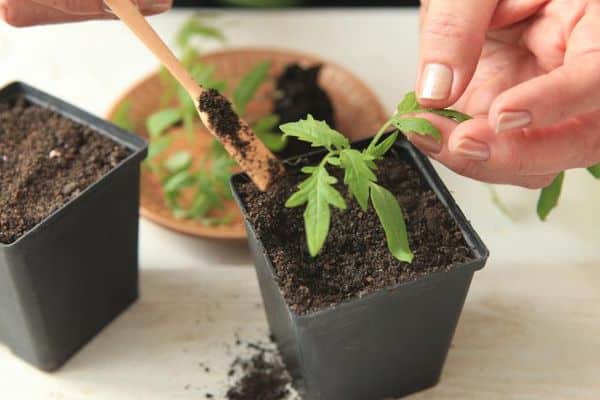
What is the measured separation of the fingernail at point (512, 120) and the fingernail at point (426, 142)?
0.29ft

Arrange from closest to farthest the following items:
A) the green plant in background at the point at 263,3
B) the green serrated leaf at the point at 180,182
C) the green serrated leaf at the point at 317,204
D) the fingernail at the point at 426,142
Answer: the green serrated leaf at the point at 317,204 → the fingernail at the point at 426,142 → the green serrated leaf at the point at 180,182 → the green plant in background at the point at 263,3

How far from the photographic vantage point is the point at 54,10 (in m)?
0.78

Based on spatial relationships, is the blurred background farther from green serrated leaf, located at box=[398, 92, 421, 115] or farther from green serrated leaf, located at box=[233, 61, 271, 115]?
green serrated leaf, located at box=[398, 92, 421, 115]

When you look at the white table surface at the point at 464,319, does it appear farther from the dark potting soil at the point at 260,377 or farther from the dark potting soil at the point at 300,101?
the dark potting soil at the point at 300,101

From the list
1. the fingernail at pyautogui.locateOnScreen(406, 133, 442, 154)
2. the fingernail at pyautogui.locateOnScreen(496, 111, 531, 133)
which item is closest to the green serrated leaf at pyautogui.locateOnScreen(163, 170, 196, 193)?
the fingernail at pyautogui.locateOnScreen(406, 133, 442, 154)

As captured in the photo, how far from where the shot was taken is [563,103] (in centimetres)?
64

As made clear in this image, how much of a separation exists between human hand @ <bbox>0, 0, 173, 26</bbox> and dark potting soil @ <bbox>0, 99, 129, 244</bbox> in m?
0.14

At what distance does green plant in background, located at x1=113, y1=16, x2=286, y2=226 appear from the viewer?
1.07 metres

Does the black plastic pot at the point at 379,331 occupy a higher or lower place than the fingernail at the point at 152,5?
lower

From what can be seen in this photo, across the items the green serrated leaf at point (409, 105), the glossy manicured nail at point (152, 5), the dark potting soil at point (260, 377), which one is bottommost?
the dark potting soil at point (260, 377)

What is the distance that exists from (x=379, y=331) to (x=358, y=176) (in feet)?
0.59

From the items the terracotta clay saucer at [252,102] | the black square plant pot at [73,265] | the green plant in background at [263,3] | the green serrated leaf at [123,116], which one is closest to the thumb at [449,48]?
the black square plant pot at [73,265]

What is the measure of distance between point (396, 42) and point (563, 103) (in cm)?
76

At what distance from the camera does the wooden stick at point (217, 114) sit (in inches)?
27.8
